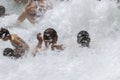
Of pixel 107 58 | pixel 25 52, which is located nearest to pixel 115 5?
pixel 107 58

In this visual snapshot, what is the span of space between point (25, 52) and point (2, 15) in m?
1.44

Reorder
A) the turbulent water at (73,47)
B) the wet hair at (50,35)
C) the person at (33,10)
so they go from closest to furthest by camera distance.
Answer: the turbulent water at (73,47) → the wet hair at (50,35) → the person at (33,10)

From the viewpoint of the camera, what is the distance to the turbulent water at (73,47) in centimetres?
590

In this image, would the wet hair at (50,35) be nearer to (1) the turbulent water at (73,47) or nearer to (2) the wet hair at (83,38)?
(1) the turbulent water at (73,47)

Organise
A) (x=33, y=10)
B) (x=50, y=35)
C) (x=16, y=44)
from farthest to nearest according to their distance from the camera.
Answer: (x=33, y=10), (x=16, y=44), (x=50, y=35)

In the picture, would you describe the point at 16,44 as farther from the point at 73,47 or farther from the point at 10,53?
the point at 73,47

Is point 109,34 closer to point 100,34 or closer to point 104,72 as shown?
point 100,34

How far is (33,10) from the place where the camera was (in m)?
7.19

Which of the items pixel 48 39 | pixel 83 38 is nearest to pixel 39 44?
pixel 48 39

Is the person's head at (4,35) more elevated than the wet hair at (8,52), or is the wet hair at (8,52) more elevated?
the person's head at (4,35)

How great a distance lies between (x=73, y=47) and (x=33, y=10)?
44.7 inches

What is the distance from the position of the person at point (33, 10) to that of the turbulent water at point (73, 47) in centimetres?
8

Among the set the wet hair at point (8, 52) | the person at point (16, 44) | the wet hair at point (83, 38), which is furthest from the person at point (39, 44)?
the wet hair at point (83, 38)

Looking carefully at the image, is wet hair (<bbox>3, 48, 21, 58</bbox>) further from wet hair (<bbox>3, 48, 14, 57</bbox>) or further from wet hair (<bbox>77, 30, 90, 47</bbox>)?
wet hair (<bbox>77, 30, 90, 47</bbox>)
